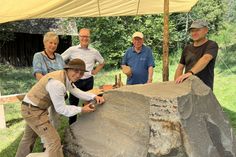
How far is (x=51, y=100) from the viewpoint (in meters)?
4.23

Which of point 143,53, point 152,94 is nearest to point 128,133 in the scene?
point 152,94

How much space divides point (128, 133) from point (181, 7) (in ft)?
15.3

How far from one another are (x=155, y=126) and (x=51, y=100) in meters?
1.16

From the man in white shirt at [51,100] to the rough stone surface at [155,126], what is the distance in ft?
1.02

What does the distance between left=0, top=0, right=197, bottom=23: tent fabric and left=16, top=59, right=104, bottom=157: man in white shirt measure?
1596 mm

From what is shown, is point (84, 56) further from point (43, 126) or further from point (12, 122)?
point (12, 122)

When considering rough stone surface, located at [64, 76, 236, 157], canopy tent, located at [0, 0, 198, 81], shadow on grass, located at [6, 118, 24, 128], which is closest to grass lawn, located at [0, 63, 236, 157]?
shadow on grass, located at [6, 118, 24, 128]

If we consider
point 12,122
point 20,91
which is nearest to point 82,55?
point 12,122

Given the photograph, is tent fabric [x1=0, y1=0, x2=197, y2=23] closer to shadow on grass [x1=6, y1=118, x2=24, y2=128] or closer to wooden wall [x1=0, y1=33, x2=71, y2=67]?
shadow on grass [x1=6, y1=118, x2=24, y2=128]

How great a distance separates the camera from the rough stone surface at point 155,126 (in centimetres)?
402

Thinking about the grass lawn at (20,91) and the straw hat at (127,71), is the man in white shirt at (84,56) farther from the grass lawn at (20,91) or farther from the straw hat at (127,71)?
the grass lawn at (20,91)

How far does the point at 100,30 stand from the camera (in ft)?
57.8

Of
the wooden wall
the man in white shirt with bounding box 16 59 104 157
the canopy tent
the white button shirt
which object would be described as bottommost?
the wooden wall

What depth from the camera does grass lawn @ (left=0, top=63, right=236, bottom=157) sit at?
258 inches
